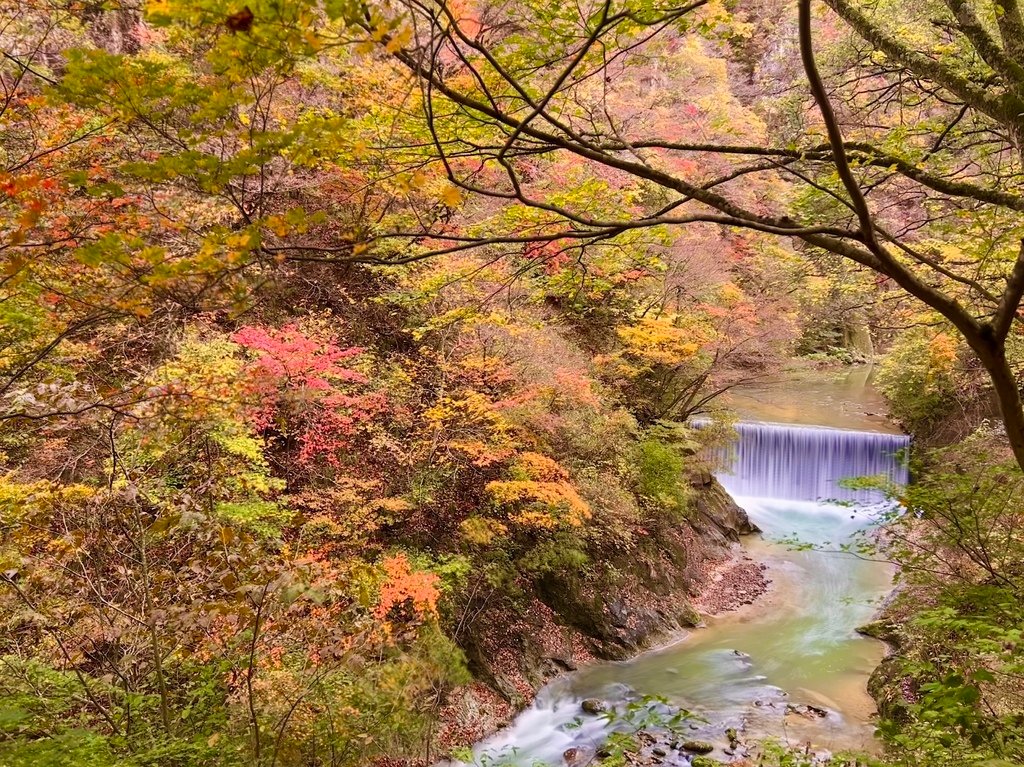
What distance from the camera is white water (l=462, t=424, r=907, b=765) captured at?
741cm

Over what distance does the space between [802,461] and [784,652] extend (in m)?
7.23

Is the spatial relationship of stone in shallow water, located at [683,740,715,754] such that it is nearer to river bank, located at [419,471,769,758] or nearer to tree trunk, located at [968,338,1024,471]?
river bank, located at [419,471,769,758]

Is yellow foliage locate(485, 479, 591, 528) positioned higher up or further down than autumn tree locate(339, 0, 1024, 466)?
further down

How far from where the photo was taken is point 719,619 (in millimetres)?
10609

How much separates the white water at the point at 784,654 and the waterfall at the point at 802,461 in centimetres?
3

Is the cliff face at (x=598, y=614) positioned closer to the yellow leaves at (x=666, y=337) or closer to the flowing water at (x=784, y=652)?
the flowing water at (x=784, y=652)

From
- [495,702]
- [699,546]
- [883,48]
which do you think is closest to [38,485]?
[495,702]

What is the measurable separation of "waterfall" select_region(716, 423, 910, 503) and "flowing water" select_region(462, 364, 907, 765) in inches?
1.3

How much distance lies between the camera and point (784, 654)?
31.3ft

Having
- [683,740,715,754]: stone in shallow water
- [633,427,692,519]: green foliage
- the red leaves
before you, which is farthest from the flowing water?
the red leaves

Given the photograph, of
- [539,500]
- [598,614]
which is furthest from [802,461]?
[539,500]

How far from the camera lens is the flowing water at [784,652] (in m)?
7.42

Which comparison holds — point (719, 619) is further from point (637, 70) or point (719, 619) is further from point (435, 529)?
point (637, 70)

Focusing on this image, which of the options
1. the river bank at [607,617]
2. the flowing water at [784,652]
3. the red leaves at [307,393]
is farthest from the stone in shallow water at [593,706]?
the red leaves at [307,393]
